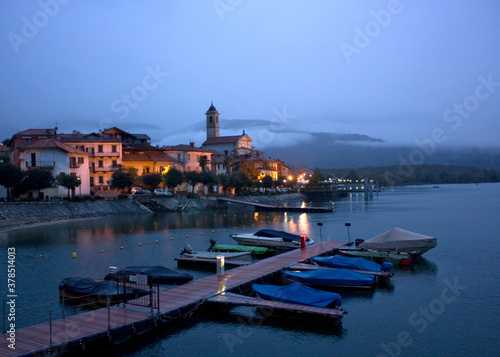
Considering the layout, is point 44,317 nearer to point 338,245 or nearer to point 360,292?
point 360,292

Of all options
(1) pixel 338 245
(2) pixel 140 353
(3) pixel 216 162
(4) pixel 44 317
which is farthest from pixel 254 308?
(3) pixel 216 162

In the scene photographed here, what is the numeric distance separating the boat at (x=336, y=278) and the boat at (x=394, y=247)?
6.46m

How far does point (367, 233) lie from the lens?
151 feet

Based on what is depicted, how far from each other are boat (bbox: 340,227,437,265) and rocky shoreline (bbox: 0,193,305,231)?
123 feet

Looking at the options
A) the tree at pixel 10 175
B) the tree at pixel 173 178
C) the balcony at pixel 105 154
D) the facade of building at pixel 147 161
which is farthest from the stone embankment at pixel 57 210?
the facade of building at pixel 147 161

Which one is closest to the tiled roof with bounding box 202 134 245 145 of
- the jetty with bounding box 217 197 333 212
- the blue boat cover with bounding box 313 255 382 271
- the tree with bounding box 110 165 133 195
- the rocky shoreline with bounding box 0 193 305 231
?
the jetty with bounding box 217 197 333 212

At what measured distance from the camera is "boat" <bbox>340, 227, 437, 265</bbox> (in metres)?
29.2

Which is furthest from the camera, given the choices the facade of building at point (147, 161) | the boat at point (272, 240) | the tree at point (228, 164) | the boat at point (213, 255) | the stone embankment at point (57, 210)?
the tree at point (228, 164)

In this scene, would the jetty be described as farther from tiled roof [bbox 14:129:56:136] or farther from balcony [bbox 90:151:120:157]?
tiled roof [bbox 14:129:56:136]

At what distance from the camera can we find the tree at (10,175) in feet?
187

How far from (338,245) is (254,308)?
15181mm

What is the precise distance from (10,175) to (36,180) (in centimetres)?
312

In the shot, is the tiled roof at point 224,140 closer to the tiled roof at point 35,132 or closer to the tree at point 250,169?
the tree at point 250,169

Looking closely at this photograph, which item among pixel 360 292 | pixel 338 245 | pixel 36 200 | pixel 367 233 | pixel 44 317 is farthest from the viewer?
pixel 36 200
